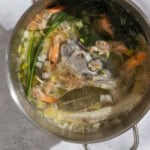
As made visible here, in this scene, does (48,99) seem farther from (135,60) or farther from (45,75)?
(135,60)

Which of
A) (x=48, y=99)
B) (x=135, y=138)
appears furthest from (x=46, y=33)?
(x=135, y=138)

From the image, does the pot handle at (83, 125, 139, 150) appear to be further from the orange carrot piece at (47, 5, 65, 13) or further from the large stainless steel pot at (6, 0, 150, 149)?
the orange carrot piece at (47, 5, 65, 13)

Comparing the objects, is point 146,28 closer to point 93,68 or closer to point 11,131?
point 93,68

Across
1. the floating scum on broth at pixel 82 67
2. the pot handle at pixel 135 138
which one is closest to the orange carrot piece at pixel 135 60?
the floating scum on broth at pixel 82 67

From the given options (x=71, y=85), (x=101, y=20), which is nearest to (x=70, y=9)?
(x=101, y=20)

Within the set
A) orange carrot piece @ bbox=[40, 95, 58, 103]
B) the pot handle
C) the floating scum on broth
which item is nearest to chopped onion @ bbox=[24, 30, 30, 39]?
the floating scum on broth

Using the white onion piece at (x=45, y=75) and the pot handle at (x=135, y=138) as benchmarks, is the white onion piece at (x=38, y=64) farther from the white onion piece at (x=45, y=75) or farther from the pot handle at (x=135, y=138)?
the pot handle at (x=135, y=138)

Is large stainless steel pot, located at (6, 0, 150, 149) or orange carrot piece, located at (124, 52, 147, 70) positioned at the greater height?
orange carrot piece, located at (124, 52, 147, 70)
